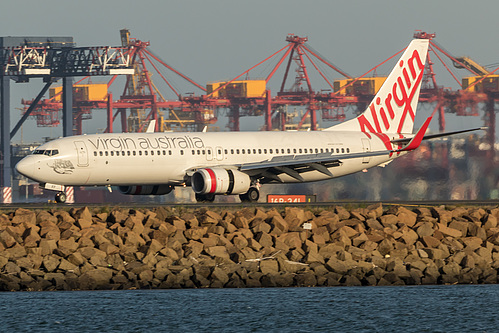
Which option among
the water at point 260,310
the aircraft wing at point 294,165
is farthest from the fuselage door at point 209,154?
the water at point 260,310

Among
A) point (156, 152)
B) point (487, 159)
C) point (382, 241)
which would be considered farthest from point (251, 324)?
point (487, 159)

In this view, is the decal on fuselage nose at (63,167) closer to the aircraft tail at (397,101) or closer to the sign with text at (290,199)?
the sign with text at (290,199)

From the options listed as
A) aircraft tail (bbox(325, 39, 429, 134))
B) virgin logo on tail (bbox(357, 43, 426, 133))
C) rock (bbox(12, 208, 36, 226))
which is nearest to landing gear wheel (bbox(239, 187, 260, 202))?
aircraft tail (bbox(325, 39, 429, 134))

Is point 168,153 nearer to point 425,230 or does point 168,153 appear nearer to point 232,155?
point 232,155

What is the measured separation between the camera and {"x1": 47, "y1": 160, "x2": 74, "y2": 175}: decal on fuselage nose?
130ft

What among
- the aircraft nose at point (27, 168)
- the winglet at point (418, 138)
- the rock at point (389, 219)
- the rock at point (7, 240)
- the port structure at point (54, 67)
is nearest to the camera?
the rock at point (7, 240)

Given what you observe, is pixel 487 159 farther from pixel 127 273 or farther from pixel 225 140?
pixel 127 273

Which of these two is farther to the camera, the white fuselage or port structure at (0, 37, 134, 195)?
port structure at (0, 37, 134, 195)

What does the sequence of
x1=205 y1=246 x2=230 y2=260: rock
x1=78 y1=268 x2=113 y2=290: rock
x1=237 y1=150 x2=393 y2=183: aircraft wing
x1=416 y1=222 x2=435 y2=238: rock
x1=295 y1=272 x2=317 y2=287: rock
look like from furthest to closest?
x1=237 y1=150 x2=393 y2=183: aircraft wing < x1=416 y1=222 x2=435 y2=238: rock < x1=205 y1=246 x2=230 y2=260: rock < x1=295 y1=272 x2=317 y2=287: rock < x1=78 y1=268 x2=113 y2=290: rock

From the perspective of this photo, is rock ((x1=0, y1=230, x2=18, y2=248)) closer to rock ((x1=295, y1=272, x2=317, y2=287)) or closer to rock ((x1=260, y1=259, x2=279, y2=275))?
rock ((x1=260, y1=259, x2=279, y2=275))

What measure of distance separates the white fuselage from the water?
→ 16.2m

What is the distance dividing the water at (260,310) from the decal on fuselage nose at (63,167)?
16.0 meters

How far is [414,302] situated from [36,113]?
13925 cm

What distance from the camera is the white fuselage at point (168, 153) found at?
39875 millimetres
